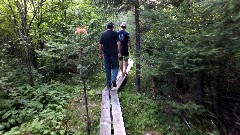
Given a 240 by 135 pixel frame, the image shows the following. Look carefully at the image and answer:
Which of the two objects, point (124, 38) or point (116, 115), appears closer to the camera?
point (116, 115)

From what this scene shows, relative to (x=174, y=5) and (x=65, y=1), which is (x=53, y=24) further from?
(x=174, y=5)

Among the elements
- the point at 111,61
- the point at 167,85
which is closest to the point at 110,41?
the point at 111,61

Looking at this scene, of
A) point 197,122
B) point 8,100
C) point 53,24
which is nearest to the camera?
point 197,122

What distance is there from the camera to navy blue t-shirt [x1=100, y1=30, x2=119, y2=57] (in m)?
7.59

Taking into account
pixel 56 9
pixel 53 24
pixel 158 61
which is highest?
pixel 56 9

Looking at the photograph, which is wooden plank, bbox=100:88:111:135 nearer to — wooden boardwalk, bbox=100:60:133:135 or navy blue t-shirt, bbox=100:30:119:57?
wooden boardwalk, bbox=100:60:133:135

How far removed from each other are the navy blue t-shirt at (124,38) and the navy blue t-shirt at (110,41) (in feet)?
4.65

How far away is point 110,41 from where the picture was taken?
7621 mm

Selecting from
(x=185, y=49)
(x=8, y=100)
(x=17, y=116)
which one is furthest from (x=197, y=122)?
(x=8, y=100)

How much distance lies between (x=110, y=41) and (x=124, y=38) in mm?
1634

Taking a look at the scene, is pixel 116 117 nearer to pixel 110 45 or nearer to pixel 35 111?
pixel 35 111

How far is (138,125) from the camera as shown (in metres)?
5.82

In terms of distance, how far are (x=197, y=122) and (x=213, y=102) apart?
2.42 ft

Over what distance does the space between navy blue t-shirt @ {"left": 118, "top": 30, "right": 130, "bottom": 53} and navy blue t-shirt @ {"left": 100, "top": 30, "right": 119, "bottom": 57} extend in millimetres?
1417
